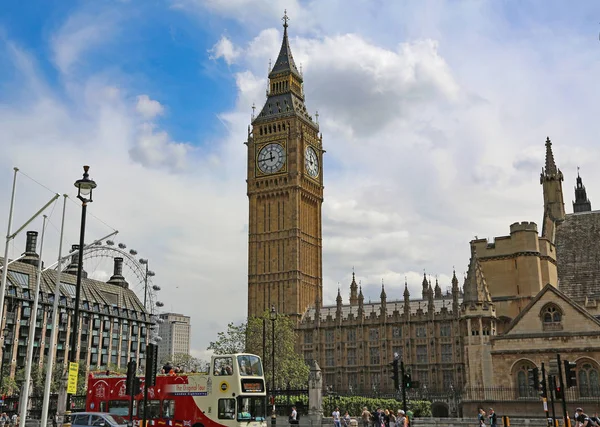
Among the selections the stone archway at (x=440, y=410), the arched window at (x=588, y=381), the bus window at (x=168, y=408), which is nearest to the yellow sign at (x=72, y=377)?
the bus window at (x=168, y=408)

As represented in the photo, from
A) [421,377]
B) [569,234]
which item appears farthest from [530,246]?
[421,377]

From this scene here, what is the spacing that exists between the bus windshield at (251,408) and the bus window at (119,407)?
7124mm

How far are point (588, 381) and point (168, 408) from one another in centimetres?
2325

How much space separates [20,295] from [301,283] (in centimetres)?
4000

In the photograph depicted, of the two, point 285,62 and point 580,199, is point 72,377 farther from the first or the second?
point 285,62

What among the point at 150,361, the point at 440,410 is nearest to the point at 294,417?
the point at 150,361

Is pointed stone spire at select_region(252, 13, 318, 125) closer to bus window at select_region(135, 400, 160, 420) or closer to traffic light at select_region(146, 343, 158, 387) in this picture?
bus window at select_region(135, 400, 160, 420)

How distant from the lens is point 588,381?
3662 centimetres

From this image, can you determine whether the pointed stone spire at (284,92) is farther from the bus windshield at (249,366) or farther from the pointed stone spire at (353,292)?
the bus windshield at (249,366)

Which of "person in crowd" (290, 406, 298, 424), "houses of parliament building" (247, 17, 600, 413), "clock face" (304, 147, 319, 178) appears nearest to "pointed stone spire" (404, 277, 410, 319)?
"houses of parliament building" (247, 17, 600, 413)

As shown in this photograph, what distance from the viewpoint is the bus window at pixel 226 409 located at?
2975 centimetres

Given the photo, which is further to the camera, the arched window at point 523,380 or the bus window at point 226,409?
the arched window at point 523,380

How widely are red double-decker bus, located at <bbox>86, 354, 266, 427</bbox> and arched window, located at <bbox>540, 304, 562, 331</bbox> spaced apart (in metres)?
18.1

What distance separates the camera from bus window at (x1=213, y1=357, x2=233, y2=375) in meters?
30.2
